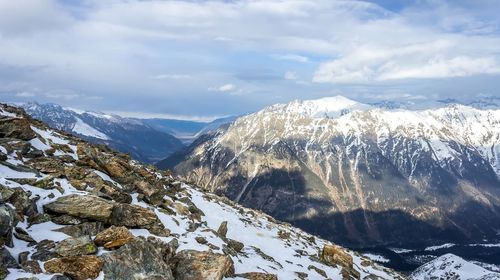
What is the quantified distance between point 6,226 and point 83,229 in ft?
18.2

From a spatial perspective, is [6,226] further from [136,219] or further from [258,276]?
[258,276]

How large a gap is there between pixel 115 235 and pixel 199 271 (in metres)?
6.32

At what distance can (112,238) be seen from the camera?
98.1 feet

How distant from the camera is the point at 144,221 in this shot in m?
36.5

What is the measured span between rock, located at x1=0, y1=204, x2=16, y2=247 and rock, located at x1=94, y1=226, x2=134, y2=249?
5159 mm

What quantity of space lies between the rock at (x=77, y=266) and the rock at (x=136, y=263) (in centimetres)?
→ 58

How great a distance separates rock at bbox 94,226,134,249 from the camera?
1163 inches

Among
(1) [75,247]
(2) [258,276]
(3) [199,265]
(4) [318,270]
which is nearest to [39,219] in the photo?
(1) [75,247]

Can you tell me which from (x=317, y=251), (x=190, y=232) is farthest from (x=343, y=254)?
(x=190, y=232)

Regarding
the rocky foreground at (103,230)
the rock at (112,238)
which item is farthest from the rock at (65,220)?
the rock at (112,238)

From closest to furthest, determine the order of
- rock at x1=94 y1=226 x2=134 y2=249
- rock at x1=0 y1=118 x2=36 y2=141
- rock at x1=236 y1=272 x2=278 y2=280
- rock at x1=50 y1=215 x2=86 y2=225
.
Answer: rock at x1=94 y1=226 x2=134 y2=249
rock at x1=50 y1=215 x2=86 y2=225
rock at x1=236 y1=272 x2=278 y2=280
rock at x1=0 y1=118 x2=36 y2=141

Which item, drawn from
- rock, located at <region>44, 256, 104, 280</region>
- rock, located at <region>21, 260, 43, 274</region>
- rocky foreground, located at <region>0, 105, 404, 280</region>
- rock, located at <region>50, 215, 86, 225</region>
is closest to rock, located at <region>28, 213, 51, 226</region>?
rocky foreground, located at <region>0, 105, 404, 280</region>

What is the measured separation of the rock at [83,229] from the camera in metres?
30.6

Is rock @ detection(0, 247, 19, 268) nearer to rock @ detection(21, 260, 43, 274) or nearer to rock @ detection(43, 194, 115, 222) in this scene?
rock @ detection(21, 260, 43, 274)
